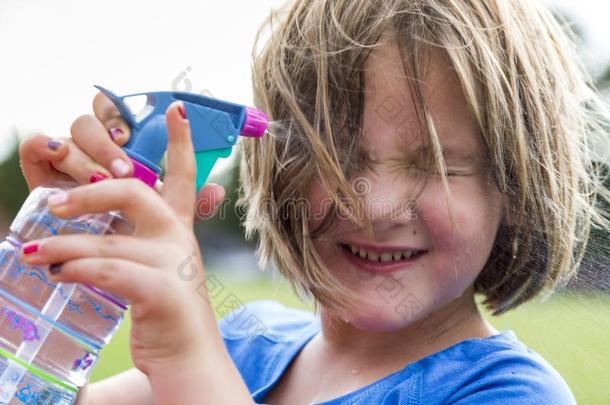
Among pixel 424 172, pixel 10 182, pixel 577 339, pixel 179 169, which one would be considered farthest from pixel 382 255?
pixel 10 182

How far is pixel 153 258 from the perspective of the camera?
1.91ft

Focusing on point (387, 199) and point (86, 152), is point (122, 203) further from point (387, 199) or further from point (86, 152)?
point (387, 199)

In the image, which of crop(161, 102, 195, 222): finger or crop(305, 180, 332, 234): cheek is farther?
crop(305, 180, 332, 234): cheek

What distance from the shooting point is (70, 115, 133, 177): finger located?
0.64 meters

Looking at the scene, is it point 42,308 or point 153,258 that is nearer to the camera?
point 153,258

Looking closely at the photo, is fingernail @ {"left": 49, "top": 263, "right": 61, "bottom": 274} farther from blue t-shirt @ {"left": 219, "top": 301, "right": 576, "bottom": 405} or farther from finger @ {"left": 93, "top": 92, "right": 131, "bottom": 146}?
blue t-shirt @ {"left": 219, "top": 301, "right": 576, "bottom": 405}

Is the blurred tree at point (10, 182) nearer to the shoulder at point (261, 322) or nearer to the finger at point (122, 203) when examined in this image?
the shoulder at point (261, 322)

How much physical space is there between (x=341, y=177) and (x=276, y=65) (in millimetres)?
181

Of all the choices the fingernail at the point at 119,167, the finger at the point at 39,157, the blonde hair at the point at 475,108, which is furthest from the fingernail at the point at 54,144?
the blonde hair at the point at 475,108

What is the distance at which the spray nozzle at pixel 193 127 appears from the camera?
0.65 meters

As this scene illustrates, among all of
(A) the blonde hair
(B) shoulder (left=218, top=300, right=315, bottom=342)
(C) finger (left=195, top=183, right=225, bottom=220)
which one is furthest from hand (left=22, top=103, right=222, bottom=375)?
(B) shoulder (left=218, top=300, right=315, bottom=342)

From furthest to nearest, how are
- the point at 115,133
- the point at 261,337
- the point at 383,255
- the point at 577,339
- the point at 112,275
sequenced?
the point at 261,337 < the point at 383,255 < the point at 577,339 < the point at 115,133 < the point at 112,275

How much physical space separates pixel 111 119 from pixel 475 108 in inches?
13.6

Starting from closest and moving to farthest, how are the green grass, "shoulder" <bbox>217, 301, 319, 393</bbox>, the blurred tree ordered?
the green grass, "shoulder" <bbox>217, 301, 319, 393</bbox>, the blurred tree
